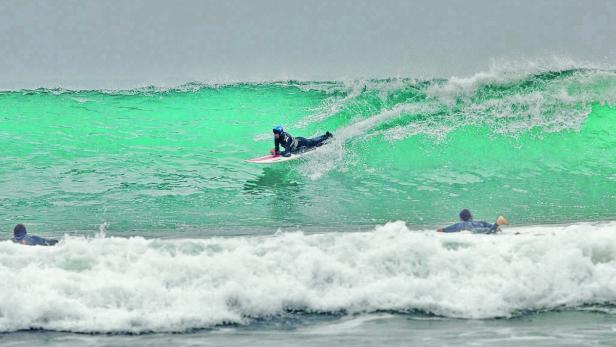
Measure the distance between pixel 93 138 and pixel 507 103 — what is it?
343 inches

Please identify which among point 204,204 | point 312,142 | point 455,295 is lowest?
point 455,295

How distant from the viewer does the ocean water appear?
7.22m

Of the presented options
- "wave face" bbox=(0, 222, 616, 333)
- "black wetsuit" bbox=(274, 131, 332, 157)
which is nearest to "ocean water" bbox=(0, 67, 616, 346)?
"wave face" bbox=(0, 222, 616, 333)

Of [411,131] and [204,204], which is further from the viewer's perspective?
[411,131]

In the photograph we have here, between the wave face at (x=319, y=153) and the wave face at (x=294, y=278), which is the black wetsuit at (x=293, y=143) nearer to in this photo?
the wave face at (x=319, y=153)

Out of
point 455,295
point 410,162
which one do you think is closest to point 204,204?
point 410,162

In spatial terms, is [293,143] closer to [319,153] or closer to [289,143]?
[289,143]

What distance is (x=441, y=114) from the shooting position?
16969 millimetres

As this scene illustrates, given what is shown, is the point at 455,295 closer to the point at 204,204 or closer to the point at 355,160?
the point at 204,204

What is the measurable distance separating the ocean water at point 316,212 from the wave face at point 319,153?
56 mm

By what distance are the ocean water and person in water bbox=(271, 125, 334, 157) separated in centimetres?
28

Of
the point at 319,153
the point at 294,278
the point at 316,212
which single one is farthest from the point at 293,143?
the point at 294,278

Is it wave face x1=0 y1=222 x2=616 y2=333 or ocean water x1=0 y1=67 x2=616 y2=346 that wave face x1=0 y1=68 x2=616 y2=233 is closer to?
ocean water x1=0 y1=67 x2=616 y2=346

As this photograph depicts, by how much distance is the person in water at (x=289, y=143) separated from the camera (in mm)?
14970
